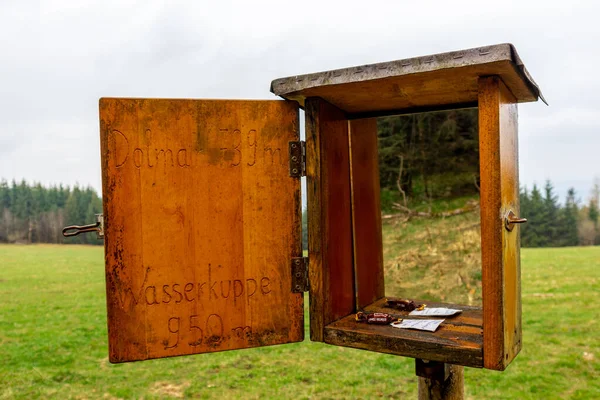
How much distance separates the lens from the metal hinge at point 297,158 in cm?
209

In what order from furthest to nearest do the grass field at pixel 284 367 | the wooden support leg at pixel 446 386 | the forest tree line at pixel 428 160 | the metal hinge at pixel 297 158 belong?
1. the forest tree line at pixel 428 160
2. the grass field at pixel 284 367
3. the wooden support leg at pixel 446 386
4. the metal hinge at pixel 297 158

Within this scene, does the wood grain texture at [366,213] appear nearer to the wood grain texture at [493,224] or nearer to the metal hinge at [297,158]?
the metal hinge at [297,158]

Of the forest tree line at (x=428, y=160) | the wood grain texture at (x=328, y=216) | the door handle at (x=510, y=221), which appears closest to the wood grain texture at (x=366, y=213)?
the wood grain texture at (x=328, y=216)

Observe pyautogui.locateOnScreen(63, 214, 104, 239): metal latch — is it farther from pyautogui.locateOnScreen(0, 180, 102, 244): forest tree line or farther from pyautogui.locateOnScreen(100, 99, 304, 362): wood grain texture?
pyautogui.locateOnScreen(0, 180, 102, 244): forest tree line

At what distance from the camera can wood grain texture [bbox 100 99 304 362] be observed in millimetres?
1914

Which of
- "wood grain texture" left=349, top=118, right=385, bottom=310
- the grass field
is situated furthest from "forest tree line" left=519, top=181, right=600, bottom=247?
"wood grain texture" left=349, top=118, right=385, bottom=310

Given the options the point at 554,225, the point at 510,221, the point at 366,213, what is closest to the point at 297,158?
the point at 366,213

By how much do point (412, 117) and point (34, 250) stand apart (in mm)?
26621

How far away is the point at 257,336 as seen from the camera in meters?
2.06

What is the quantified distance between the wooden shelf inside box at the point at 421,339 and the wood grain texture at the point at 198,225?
0.25 meters

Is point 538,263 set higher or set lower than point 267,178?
lower

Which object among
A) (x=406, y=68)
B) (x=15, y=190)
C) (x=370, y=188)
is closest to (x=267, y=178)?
(x=406, y=68)

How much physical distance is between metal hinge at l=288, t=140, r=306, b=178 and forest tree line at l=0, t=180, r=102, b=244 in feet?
97.4

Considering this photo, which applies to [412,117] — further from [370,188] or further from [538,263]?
[538,263]
